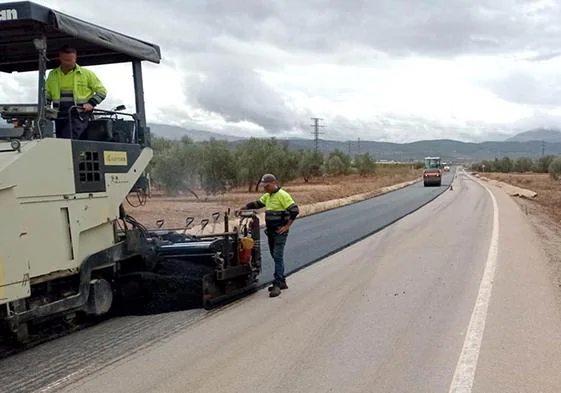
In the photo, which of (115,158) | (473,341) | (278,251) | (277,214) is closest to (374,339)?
(473,341)

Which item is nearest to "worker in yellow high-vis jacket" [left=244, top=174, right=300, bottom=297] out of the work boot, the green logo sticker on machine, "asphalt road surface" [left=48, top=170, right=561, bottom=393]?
the work boot

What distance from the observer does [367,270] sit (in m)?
10.1

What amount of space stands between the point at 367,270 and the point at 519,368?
16.3 feet

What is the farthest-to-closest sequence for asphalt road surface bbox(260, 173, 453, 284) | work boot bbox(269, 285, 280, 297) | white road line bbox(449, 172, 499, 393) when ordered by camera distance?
asphalt road surface bbox(260, 173, 453, 284)
work boot bbox(269, 285, 280, 297)
white road line bbox(449, 172, 499, 393)

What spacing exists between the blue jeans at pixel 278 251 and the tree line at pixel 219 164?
15557mm

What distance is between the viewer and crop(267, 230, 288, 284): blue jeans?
8.51 metres

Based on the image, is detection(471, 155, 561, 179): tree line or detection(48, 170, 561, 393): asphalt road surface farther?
detection(471, 155, 561, 179): tree line

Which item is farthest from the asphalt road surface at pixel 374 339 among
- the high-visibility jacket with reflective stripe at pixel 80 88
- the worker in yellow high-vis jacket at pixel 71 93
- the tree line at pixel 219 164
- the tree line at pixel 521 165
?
the tree line at pixel 521 165

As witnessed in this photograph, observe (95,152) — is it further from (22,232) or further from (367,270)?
(367,270)

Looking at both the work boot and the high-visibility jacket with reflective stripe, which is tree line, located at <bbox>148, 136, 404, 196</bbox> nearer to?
the work boot

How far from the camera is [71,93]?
6.43m

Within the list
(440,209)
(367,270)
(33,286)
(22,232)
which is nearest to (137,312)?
(33,286)

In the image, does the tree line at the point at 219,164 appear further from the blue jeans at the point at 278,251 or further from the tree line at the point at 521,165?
the tree line at the point at 521,165

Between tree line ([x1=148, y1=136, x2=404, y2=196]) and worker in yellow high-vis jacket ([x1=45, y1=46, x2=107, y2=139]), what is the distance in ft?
55.9
